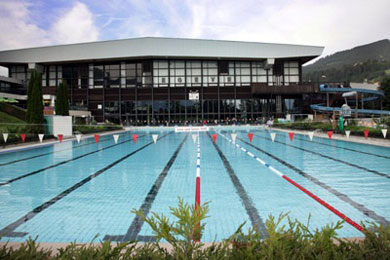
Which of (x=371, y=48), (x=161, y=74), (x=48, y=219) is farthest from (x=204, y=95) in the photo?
(x=371, y=48)

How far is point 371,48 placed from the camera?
137000mm

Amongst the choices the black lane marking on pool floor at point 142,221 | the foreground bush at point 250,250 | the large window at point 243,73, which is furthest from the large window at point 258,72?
the foreground bush at point 250,250

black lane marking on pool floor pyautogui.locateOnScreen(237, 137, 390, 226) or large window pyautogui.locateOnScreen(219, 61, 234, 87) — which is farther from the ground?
large window pyautogui.locateOnScreen(219, 61, 234, 87)

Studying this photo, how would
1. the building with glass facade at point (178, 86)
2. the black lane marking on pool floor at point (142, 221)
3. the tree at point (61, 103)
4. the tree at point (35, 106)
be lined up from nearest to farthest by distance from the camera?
the black lane marking on pool floor at point (142, 221) → the tree at point (35, 106) → the tree at point (61, 103) → the building with glass facade at point (178, 86)

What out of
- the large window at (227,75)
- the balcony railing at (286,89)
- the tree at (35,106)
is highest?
the large window at (227,75)

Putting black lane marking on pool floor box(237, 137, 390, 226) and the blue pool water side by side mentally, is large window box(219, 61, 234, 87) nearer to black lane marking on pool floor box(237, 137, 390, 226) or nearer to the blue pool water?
the blue pool water

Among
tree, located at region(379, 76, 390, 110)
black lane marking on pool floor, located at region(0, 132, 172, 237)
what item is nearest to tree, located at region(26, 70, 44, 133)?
black lane marking on pool floor, located at region(0, 132, 172, 237)

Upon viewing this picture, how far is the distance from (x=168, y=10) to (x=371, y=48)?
482ft

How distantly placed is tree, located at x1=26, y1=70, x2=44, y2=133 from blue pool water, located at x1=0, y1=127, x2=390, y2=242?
10042 mm

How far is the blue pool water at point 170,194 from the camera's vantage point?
4.03 metres

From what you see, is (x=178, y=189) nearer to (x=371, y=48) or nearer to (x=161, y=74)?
(x=161, y=74)

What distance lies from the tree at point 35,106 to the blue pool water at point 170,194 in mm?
10042

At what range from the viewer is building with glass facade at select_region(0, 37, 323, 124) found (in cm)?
4088

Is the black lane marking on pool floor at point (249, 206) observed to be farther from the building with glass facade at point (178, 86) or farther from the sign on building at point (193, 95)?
the building with glass facade at point (178, 86)
